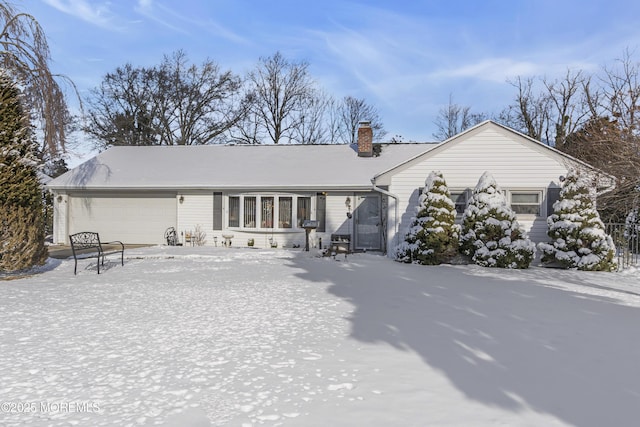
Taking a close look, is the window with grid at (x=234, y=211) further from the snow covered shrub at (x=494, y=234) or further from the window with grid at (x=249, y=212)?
the snow covered shrub at (x=494, y=234)

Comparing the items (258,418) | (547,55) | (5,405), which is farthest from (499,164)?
(5,405)

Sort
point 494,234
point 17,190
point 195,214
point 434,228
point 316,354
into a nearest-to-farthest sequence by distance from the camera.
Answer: point 316,354
point 17,190
point 494,234
point 434,228
point 195,214

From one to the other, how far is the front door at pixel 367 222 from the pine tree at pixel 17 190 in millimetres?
10833

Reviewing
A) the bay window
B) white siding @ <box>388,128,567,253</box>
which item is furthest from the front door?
white siding @ <box>388,128,567,253</box>

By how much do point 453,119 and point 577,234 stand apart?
3245 cm

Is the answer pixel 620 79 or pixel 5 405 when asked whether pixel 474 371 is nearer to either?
pixel 5 405

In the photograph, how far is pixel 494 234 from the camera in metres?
12.0

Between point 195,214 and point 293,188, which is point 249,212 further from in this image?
point 195,214

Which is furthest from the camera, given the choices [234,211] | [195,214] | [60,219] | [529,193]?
[60,219]

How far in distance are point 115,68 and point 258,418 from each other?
1519 inches

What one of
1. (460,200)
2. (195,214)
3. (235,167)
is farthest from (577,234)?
(195,214)

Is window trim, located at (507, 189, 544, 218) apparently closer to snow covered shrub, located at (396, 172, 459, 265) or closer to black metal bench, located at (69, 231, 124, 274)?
snow covered shrub, located at (396, 172, 459, 265)

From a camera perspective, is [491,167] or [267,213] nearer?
[491,167]

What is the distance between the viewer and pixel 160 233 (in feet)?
61.5
